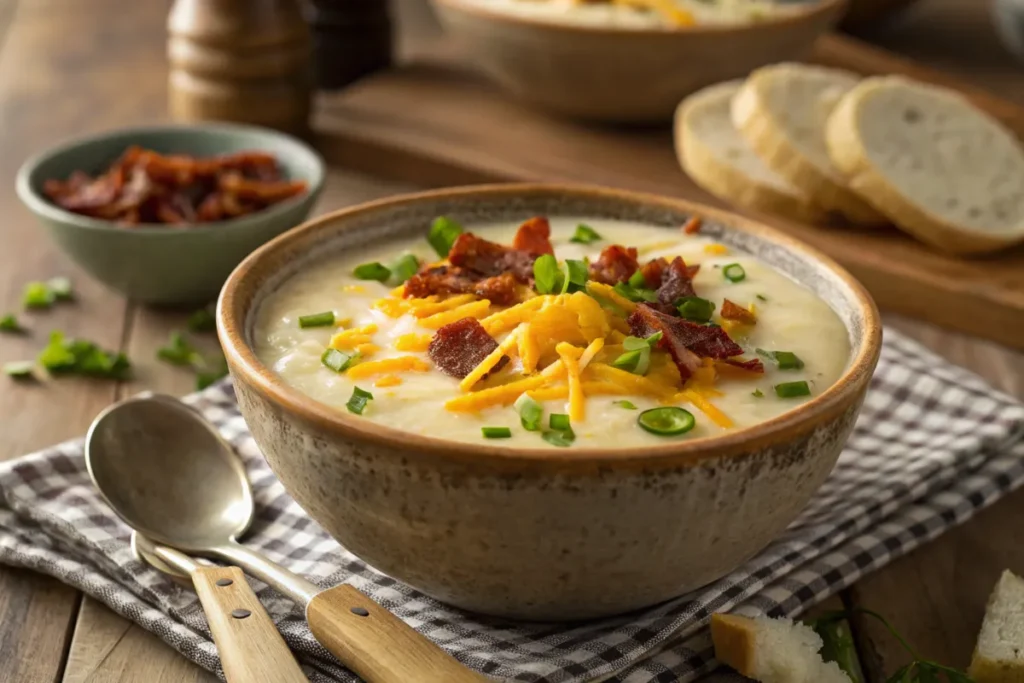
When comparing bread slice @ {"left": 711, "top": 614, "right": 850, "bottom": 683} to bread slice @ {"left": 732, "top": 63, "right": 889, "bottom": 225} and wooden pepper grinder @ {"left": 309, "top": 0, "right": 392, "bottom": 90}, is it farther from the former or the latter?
wooden pepper grinder @ {"left": 309, "top": 0, "right": 392, "bottom": 90}

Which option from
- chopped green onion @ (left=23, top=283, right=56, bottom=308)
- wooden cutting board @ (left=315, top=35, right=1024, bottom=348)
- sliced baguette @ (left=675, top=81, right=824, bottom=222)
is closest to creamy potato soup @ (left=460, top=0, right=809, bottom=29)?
sliced baguette @ (left=675, top=81, right=824, bottom=222)

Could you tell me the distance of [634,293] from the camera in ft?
7.39

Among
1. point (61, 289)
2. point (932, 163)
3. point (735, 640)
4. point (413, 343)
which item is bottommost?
point (61, 289)

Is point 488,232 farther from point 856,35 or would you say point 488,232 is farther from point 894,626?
point 856,35

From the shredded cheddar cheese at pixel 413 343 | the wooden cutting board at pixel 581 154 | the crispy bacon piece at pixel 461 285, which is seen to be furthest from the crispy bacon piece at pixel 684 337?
the wooden cutting board at pixel 581 154

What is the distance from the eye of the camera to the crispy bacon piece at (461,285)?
223cm

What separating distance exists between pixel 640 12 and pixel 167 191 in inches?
64.3

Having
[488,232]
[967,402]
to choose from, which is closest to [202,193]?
[488,232]

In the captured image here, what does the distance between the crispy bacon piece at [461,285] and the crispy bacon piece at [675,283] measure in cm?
26

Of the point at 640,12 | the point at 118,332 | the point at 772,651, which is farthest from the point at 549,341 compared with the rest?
the point at 640,12

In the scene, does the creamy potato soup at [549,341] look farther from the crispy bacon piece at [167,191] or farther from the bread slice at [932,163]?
the bread slice at [932,163]

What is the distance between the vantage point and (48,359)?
3039 millimetres

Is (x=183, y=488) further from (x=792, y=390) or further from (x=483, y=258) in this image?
(x=792, y=390)

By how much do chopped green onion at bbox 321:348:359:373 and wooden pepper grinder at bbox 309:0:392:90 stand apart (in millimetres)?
2838
